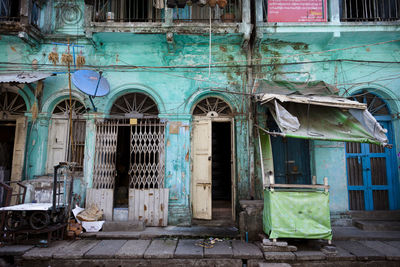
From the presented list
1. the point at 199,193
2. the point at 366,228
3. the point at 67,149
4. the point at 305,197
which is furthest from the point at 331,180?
the point at 67,149

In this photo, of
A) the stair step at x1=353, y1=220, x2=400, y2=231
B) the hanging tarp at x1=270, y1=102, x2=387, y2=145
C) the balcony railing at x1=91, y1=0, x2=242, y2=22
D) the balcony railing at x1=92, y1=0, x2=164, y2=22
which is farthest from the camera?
the balcony railing at x1=92, y1=0, x2=164, y2=22

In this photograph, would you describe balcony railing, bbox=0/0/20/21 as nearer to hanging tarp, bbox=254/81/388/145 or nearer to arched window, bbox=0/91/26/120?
arched window, bbox=0/91/26/120

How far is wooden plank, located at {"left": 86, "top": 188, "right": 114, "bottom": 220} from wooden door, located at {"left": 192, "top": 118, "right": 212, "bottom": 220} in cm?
222

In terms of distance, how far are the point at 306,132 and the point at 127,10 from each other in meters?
6.43

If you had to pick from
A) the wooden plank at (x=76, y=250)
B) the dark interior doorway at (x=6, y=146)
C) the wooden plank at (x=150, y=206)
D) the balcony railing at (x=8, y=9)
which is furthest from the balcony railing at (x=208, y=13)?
the wooden plank at (x=76, y=250)

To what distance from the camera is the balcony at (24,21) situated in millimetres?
6512

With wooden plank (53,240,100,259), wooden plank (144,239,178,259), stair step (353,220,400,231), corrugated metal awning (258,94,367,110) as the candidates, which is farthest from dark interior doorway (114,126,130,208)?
stair step (353,220,400,231)

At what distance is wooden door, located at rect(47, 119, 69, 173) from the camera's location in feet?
23.0

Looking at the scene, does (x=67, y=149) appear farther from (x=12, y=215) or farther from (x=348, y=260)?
(x=348, y=260)

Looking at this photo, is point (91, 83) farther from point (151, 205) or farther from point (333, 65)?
point (333, 65)

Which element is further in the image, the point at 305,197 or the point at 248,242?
the point at 248,242

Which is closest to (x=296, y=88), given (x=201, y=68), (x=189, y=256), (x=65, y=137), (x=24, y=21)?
(x=201, y=68)

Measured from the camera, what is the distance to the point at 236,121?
273 inches

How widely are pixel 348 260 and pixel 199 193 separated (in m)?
3.67
